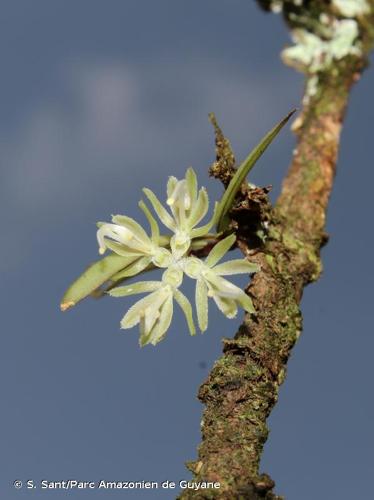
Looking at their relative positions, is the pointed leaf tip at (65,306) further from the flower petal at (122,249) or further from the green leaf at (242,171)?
the green leaf at (242,171)

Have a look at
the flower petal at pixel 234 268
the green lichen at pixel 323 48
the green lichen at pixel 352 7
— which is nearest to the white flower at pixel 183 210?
the flower petal at pixel 234 268

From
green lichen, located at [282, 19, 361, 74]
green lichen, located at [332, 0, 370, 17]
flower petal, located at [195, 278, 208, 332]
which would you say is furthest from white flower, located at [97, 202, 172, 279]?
green lichen, located at [332, 0, 370, 17]

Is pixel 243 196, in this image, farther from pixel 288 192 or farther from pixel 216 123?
pixel 288 192

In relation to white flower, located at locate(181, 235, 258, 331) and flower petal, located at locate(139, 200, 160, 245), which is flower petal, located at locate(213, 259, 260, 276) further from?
flower petal, located at locate(139, 200, 160, 245)

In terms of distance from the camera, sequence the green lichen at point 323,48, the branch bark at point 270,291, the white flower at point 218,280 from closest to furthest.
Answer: the branch bark at point 270,291 < the white flower at point 218,280 < the green lichen at point 323,48

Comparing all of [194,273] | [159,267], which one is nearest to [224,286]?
[194,273]

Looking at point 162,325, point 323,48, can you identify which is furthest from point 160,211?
point 323,48

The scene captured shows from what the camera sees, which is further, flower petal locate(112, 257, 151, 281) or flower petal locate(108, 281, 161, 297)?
flower petal locate(112, 257, 151, 281)
